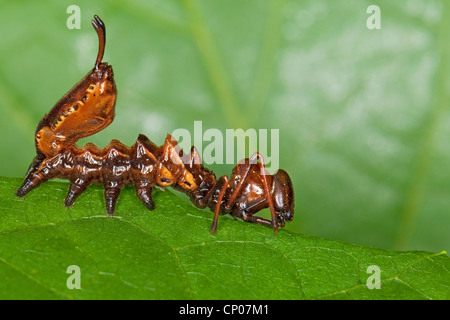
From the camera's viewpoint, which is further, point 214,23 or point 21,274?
point 214,23

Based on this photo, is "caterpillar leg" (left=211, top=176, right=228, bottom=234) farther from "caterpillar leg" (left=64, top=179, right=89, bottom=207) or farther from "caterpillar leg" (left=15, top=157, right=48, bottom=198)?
"caterpillar leg" (left=15, top=157, right=48, bottom=198)

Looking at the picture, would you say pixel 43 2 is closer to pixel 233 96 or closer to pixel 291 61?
pixel 233 96

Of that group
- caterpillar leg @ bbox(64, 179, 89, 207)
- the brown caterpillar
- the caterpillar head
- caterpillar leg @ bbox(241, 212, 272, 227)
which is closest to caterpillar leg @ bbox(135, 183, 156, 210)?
the brown caterpillar

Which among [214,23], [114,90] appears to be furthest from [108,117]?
[214,23]

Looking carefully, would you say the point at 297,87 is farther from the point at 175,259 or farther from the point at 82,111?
the point at 175,259

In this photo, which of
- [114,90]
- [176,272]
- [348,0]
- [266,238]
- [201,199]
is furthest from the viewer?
[348,0]

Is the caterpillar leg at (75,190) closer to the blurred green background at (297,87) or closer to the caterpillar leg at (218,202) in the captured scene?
the caterpillar leg at (218,202)

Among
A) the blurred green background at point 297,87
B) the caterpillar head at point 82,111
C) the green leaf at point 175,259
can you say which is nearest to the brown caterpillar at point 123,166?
the caterpillar head at point 82,111

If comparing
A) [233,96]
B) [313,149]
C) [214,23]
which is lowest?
[313,149]
